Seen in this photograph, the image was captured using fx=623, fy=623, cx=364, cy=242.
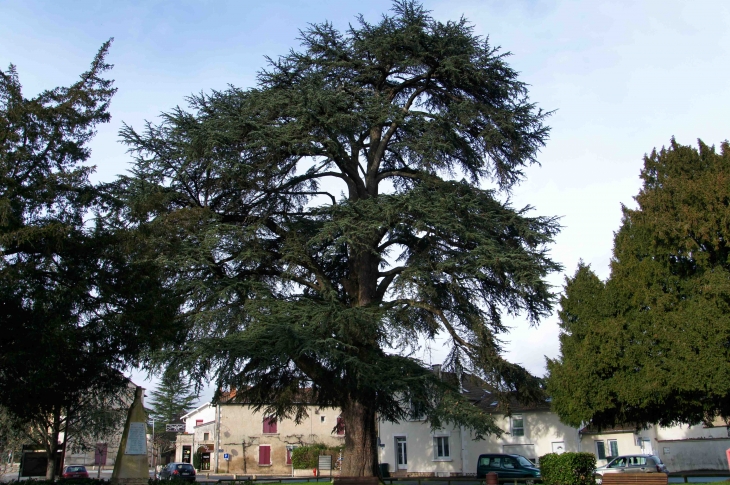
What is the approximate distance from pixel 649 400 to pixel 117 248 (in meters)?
Answer: 14.4

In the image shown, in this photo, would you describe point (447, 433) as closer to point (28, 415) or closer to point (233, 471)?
point (233, 471)

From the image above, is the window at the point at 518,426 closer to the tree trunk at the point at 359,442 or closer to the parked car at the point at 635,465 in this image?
the parked car at the point at 635,465

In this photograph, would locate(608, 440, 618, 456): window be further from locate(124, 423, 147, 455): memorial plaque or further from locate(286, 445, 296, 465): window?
locate(124, 423, 147, 455): memorial plaque

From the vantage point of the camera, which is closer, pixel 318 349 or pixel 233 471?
pixel 318 349

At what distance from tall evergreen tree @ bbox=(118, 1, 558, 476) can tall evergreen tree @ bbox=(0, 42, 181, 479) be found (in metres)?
2.37

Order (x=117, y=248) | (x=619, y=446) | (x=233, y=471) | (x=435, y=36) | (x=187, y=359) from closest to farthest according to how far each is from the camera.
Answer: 1. (x=117, y=248)
2. (x=187, y=359)
3. (x=435, y=36)
4. (x=619, y=446)
5. (x=233, y=471)

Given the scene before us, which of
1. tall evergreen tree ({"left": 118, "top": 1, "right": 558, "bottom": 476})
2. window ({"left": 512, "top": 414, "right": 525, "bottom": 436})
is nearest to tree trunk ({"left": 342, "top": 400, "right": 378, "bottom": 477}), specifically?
tall evergreen tree ({"left": 118, "top": 1, "right": 558, "bottom": 476})

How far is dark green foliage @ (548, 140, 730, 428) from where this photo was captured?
16.2 m

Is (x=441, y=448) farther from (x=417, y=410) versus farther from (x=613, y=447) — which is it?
(x=417, y=410)

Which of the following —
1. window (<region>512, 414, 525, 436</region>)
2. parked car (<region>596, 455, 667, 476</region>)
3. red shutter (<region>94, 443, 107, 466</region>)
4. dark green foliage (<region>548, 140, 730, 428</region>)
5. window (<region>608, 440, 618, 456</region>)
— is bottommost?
parked car (<region>596, 455, 667, 476</region>)

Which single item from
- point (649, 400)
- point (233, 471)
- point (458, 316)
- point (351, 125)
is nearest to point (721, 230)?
point (649, 400)

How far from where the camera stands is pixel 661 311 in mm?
17359

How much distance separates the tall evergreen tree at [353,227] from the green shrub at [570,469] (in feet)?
10.6

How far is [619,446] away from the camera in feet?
108
